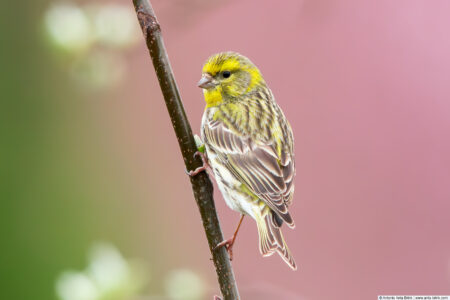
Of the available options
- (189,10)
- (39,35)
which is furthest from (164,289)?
(39,35)

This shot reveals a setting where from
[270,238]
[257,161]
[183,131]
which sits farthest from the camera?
[257,161]

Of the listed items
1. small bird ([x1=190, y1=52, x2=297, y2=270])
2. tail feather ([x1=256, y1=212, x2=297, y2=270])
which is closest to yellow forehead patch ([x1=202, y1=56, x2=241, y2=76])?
small bird ([x1=190, y1=52, x2=297, y2=270])

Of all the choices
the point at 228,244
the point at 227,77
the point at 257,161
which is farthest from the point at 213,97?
the point at 228,244

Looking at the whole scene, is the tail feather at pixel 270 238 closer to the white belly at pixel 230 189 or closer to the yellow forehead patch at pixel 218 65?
the white belly at pixel 230 189

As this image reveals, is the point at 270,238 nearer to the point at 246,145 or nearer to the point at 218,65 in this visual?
the point at 246,145

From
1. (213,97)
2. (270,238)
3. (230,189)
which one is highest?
(213,97)

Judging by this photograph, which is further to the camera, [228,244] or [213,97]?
[213,97]

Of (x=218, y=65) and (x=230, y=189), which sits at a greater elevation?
(x=218, y=65)
